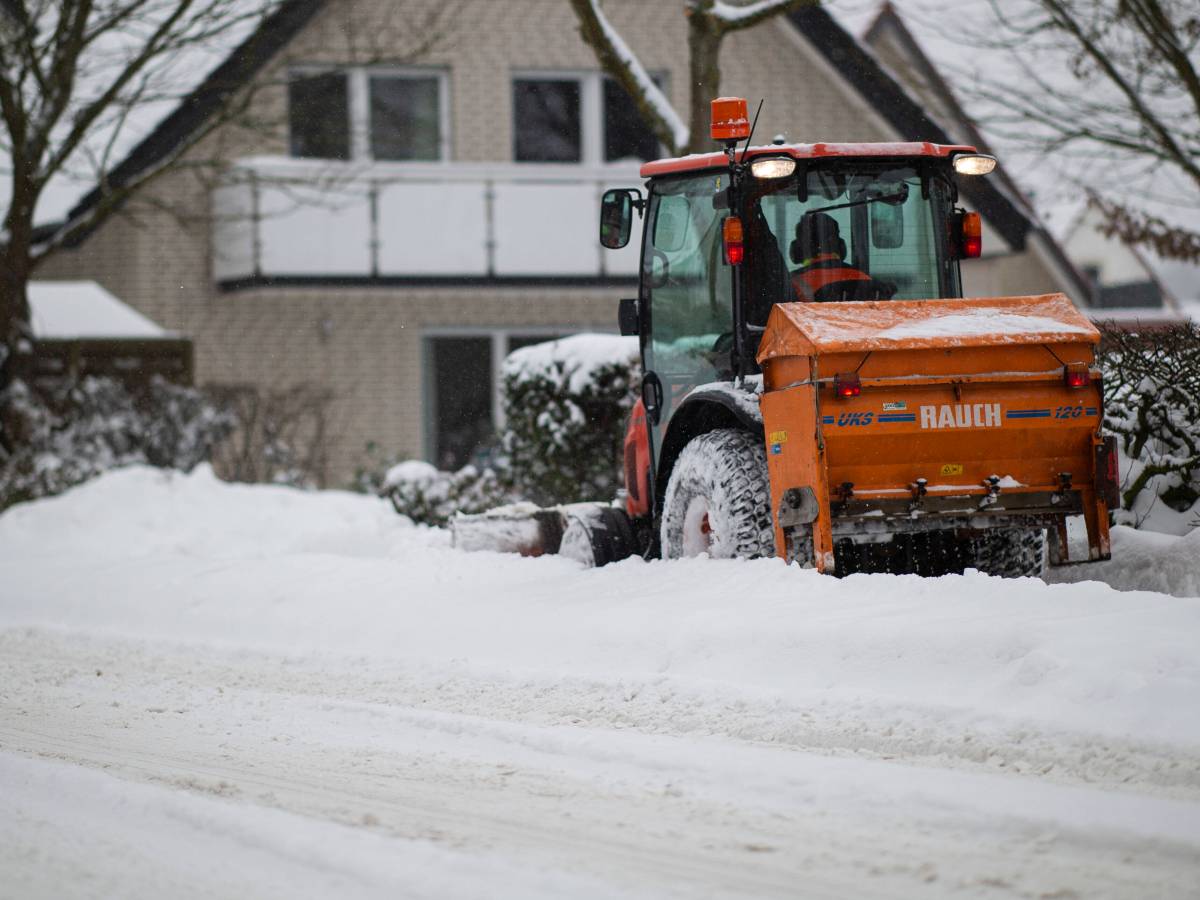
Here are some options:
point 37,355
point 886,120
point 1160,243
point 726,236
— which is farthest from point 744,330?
point 886,120

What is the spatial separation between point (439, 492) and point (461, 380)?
784cm

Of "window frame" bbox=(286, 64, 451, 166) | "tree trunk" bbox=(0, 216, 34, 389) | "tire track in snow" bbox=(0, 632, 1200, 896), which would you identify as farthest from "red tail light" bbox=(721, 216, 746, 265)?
"window frame" bbox=(286, 64, 451, 166)

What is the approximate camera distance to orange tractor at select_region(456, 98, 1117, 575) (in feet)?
22.8

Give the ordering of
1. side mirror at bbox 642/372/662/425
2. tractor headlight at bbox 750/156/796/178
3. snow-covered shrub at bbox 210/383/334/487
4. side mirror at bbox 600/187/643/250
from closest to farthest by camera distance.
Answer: tractor headlight at bbox 750/156/796/178, side mirror at bbox 600/187/643/250, side mirror at bbox 642/372/662/425, snow-covered shrub at bbox 210/383/334/487

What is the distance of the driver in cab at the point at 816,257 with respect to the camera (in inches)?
318

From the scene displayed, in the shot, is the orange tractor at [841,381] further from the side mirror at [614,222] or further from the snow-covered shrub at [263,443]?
the snow-covered shrub at [263,443]

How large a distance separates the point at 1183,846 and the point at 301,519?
34.6 ft

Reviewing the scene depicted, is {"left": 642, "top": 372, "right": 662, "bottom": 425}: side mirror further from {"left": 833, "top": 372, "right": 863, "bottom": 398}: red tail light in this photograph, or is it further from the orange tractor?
{"left": 833, "top": 372, "right": 863, "bottom": 398}: red tail light

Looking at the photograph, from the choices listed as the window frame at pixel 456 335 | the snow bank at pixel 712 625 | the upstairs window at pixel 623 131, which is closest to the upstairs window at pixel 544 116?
the upstairs window at pixel 623 131

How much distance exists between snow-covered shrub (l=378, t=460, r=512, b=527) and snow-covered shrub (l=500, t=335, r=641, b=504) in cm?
45

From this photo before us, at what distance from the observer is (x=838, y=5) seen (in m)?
13.9

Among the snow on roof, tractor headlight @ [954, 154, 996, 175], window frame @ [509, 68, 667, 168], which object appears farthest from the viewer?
A: window frame @ [509, 68, 667, 168]

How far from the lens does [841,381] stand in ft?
22.4

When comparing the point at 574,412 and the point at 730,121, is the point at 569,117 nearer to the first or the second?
the point at 574,412
